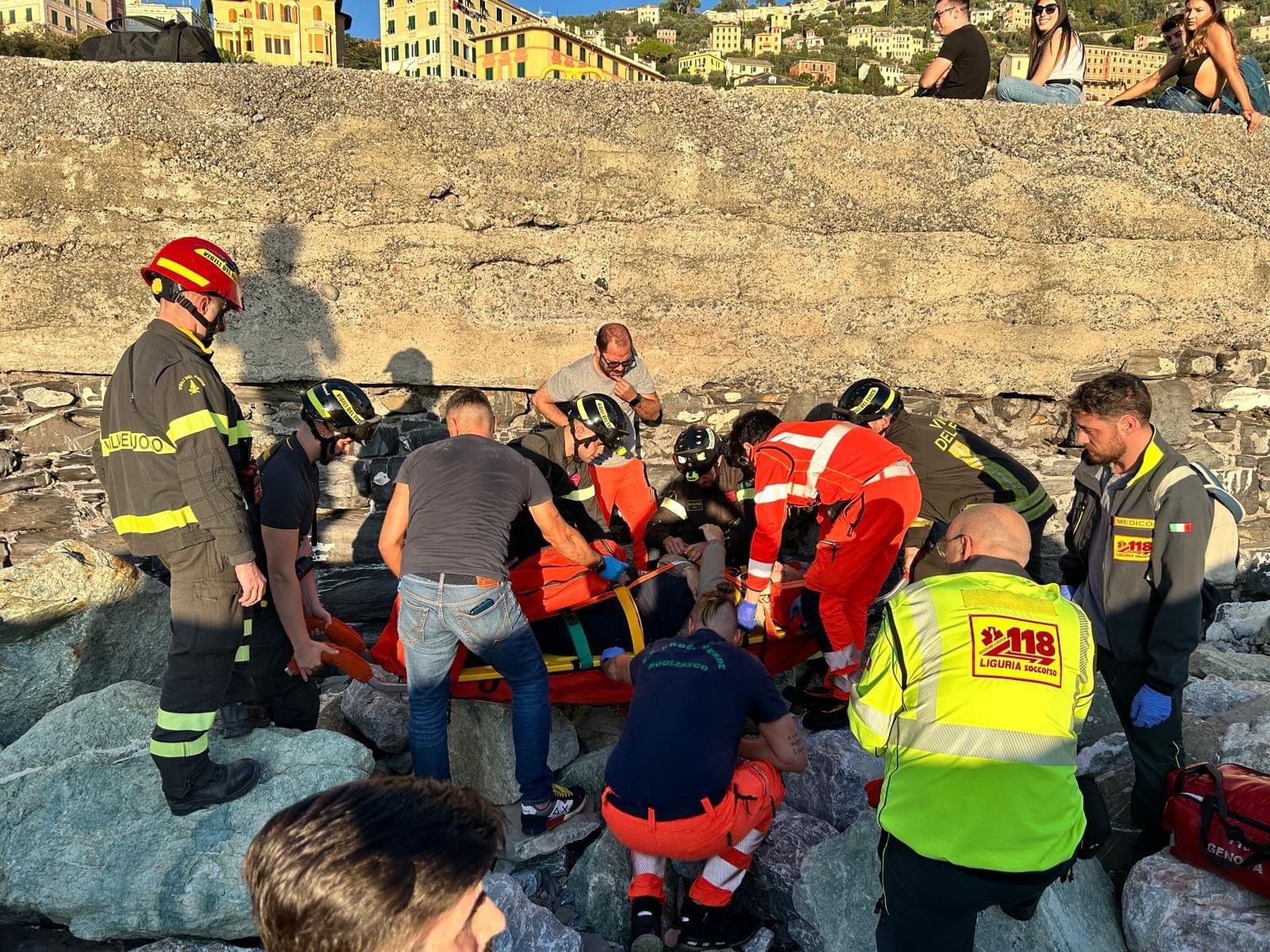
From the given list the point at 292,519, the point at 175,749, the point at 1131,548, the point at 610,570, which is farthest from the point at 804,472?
the point at 175,749

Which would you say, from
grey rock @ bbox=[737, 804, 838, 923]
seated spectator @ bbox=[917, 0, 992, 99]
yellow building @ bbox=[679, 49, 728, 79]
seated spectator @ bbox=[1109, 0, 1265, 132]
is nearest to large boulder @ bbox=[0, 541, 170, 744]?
grey rock @ bbox=[737, 804, 838, 923]

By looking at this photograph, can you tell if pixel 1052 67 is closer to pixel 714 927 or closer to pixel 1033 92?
pixel 1033 92

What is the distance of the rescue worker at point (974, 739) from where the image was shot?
224 cm

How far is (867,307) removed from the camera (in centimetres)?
512

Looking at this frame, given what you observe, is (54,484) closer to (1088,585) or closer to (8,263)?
(8,263)

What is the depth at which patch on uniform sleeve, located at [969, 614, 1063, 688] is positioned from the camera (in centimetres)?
223

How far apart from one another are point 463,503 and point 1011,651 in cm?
197

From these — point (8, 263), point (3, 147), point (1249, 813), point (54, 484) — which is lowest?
point (1249, 813)

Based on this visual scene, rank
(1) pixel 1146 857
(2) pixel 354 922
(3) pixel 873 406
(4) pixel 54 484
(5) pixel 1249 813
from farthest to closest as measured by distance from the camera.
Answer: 1. (4) pixel 54 484
2. (3) pixel 873 406
3. (1) pixel 1146 857
4. (5) pixel 1249 813
5. (2) pixel 354 922

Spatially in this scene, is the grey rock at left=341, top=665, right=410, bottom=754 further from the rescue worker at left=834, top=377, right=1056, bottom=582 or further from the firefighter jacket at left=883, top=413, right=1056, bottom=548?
the firefighter jacket at left=883, top=413, right=1056, bottom=548

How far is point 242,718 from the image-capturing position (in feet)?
12.4

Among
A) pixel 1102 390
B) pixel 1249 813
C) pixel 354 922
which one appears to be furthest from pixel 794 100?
pixel 354 922

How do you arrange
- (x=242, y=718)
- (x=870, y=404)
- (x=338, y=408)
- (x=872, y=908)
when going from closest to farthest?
(x=872, y=908) < (x=338, y=408) < (x=242, y=718) < (x=870, y=404)

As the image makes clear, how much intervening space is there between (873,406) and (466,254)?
228 centimetres
